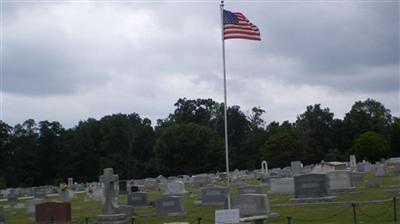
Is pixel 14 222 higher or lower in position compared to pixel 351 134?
lower

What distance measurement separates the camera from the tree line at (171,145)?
300 feet

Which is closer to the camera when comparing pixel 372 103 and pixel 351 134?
pixel 351 134

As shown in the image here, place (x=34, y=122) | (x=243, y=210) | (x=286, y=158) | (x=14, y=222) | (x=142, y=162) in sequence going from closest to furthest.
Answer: (x=243, y=210) < (x=14, y=222) < (x=286, y=158) < (x=142, y=162) < (x=34, y=122)

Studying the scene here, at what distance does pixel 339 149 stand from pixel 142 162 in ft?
106

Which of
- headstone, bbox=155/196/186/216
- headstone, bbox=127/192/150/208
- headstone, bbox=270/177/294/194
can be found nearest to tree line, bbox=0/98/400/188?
headstone, bbox=270/177/294/194

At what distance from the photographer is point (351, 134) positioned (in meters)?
104

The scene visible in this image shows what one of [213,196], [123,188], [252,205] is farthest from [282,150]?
[252,205]

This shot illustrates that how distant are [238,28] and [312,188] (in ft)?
38.2

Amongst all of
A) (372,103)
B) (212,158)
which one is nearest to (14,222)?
(212,158)

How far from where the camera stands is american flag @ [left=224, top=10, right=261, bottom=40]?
18.8 m

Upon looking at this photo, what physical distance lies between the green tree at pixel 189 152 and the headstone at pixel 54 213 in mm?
65472

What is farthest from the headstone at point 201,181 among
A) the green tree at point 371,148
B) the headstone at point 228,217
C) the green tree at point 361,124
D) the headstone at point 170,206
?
the green tree at point 361,124

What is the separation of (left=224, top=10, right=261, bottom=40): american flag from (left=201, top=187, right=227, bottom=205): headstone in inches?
528

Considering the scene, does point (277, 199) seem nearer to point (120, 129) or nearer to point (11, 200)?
point (11, 200)
